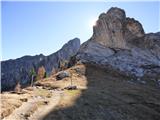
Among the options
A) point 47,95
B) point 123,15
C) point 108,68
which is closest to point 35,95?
point 47,95

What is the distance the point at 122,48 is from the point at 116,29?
13.4 m

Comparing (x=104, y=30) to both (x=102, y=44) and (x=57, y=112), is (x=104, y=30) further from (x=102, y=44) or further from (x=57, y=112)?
(x=57, y=112)

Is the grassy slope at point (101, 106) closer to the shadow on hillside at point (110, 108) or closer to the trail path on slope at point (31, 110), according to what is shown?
the shadow on hillside at point (110, 108)

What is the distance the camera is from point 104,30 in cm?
15075

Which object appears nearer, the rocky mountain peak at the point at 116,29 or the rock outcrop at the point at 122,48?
the rock outcrop at the point at 122,48

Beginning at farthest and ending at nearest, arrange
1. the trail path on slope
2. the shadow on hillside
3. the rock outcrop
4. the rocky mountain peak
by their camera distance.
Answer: the rocky mountain peak, the rock outcrop, the shadow on hillside, the trail path on slope

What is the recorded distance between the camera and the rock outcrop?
4973 inches

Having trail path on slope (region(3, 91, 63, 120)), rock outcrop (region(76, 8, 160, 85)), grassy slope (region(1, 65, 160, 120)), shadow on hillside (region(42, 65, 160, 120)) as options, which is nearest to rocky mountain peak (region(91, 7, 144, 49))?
rock outcrop (region(76, 8, 160, 85))

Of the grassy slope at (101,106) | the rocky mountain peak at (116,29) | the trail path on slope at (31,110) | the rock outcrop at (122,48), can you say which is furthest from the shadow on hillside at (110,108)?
the rocky mountain peak at (116,29)

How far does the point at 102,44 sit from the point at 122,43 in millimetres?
12980

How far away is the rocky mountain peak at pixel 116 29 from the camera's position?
486 ft

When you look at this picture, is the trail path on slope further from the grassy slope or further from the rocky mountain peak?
the rocky mountain peak

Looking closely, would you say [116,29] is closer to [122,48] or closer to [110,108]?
[122,48]

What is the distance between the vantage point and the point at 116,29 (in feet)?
508
